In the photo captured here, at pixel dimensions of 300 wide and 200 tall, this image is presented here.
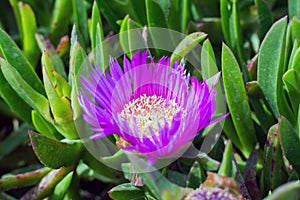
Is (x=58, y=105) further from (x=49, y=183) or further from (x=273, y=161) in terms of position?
(x=273, y=161)

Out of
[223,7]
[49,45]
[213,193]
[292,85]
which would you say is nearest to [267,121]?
[292,85]

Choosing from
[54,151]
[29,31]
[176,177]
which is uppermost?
[29,31]

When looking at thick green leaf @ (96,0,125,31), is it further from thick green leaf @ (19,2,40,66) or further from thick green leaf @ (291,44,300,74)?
thick green leaf @ (291,44,300,74)

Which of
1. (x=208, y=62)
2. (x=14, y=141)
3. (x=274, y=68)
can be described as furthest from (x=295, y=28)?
(x=14, y=141)

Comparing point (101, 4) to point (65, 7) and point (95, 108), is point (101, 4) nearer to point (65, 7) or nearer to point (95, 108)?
point (65, 7)

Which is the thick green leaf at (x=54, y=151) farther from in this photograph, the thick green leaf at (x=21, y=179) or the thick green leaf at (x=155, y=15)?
the thick green leaf at (x=155, y=15)
